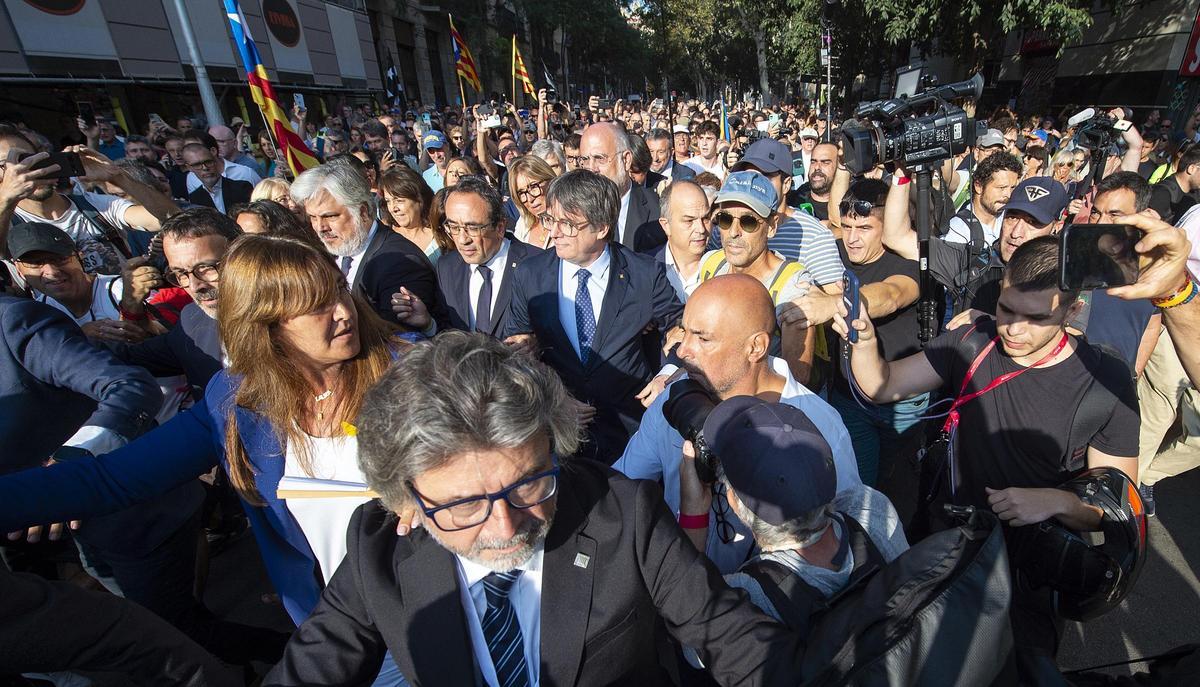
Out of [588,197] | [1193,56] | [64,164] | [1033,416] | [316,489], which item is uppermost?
[1193,56]

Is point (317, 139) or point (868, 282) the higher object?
point (317, 139)

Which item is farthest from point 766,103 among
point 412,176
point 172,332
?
point 172,332

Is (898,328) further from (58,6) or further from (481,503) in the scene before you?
(58,6)

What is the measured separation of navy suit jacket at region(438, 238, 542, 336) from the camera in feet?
11.0

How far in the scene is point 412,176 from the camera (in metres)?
4.32

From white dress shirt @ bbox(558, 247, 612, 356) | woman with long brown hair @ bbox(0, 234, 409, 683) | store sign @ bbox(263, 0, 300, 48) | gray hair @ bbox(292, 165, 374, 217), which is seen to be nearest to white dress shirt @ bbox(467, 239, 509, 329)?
white dress shirt @ bbox(558, 247, 612, 356)

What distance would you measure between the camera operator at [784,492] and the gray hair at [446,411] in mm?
441

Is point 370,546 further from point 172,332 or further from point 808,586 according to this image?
point 172,332

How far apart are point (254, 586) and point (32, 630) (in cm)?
225

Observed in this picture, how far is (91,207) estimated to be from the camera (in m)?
Result: 4.16

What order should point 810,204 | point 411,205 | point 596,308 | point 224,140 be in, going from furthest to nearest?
point 224,140, point 810,204, point 411,205, point 596,308

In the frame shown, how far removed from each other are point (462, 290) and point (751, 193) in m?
1.75

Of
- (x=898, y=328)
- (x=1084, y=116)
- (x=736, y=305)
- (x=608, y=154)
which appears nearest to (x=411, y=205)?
(x=608, y=154)

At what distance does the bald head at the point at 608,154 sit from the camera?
4559mm
